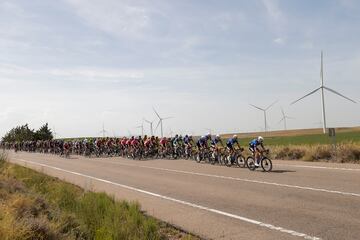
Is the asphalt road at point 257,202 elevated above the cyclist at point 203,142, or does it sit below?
below

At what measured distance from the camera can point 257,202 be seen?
12.1 metres

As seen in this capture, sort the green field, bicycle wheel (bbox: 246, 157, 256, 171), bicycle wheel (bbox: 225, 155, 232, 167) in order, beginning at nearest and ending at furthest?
bicycle wheel (bbox: 246, 157, 256, 171), bicycle wheel (bbox: 225, 155, 232, 167), the green field

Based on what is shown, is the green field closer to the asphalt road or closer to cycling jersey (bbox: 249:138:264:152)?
cycling jersey (bbox: 249:138:264:152)

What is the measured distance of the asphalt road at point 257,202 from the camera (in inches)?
354

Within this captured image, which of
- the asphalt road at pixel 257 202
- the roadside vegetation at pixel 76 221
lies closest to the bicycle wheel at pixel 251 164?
the asphalt road at pixel 257 202

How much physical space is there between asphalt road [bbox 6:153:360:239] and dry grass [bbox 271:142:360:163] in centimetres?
401

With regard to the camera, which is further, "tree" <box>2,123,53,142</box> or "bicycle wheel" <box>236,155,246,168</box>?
"tree" <box>2,123,53,142</box>

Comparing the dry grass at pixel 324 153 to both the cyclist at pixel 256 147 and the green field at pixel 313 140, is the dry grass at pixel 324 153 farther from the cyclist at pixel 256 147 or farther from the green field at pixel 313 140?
the green field at pixel 313 140

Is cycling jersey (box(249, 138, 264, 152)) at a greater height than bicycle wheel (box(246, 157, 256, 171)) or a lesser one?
greater

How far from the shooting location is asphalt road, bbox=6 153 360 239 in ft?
29.5

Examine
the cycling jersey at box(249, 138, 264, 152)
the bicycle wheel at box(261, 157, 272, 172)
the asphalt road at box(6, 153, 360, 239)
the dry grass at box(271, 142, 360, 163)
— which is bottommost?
the asphalt road at box(6, 153, 360, 239)

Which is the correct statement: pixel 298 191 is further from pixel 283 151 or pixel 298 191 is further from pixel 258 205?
pixel 283 151

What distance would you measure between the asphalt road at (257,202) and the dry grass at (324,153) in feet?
13.1

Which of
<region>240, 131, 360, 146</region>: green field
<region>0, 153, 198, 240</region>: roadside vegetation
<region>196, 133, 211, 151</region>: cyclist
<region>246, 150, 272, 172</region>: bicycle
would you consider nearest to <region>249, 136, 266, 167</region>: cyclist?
<region>246, 150, 272, 172</region>: bicycle
